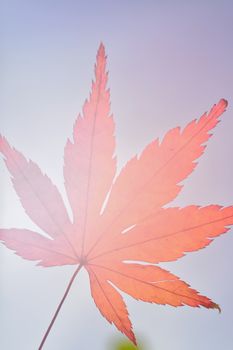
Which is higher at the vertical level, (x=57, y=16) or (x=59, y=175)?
(x=57, y=16)

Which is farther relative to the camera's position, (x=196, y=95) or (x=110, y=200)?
(x=196, y=95)

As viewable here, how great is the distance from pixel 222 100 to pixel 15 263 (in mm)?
496

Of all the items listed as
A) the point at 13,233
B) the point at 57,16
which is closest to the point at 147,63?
the point at 57,16

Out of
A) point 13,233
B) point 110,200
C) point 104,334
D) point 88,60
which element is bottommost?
point 104,334

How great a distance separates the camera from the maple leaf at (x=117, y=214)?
0.71 m

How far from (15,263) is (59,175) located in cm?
18

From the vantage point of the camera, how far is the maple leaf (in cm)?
71

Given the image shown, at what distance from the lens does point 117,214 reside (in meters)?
0.72

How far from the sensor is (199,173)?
82cm

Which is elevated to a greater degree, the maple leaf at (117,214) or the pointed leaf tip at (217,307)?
the maple leaf at (117,214)

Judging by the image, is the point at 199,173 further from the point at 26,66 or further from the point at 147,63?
the point at 26,66

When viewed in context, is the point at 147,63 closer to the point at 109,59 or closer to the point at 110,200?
the point at 109,59

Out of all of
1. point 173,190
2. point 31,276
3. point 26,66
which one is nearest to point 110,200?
point 173,190

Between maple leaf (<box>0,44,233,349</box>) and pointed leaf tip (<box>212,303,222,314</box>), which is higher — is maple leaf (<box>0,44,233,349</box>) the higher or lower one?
the higher one
